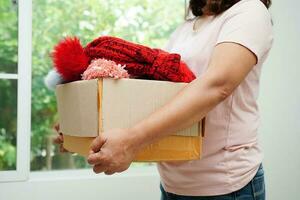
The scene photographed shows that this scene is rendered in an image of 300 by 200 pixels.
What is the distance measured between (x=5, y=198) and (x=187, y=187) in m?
0.95

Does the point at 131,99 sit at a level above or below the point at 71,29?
below

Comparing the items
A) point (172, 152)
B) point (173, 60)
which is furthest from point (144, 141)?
point (173, 60)

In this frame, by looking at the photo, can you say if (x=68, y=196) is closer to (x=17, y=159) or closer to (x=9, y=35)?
(x=17, y=159)

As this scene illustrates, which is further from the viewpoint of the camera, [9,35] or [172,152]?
[9,35]

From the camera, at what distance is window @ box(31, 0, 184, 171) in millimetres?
1859

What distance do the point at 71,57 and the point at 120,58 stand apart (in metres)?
0.11

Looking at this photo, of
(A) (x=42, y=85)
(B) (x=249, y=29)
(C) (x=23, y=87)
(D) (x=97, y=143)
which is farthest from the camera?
(A) (x=42, y=85)

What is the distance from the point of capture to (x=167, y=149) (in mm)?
767

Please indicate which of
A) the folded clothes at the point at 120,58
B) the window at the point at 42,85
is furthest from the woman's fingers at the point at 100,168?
the window at the point at 42,85

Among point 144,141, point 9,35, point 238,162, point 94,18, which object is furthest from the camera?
point 94,18

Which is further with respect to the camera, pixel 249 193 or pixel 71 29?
pixel 71 29

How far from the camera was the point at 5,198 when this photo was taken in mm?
1512

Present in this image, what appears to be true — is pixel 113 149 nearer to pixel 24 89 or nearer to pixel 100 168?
pixel 100 168

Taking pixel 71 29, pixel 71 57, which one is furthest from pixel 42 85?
pixel 71 57
